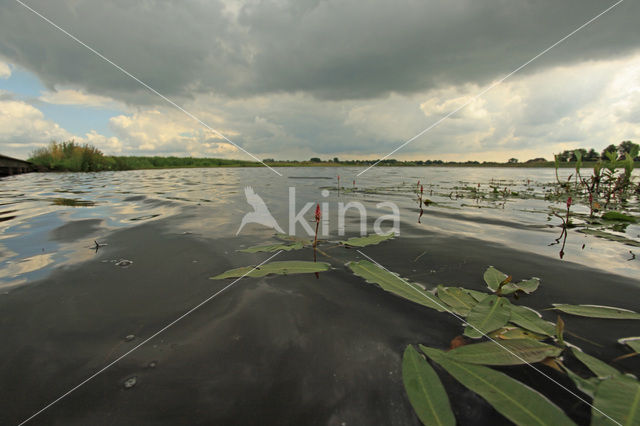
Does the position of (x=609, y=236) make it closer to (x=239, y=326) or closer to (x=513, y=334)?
(x=513, y=334)

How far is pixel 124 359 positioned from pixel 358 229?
3.59 m

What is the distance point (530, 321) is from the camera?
1599mm

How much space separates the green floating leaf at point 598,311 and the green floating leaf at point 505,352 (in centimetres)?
62

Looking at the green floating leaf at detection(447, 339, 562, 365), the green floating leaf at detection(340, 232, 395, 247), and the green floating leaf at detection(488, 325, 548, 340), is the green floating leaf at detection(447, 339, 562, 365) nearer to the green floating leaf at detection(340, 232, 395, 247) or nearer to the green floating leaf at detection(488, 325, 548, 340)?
the green floating leaf at detection(488, 325, 548, 340)

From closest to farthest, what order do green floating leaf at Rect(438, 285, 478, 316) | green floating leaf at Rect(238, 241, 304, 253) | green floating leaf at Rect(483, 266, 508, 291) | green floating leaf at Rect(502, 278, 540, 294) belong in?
green floating leaf at Rect(438, 285, 478, 316) → green floating leaf at Rect(502, 278, 540, 294) → green floating leaf at Rect(483, 266, 508, 291) → green floating leaf at Rect(238, 241, 304, 253)

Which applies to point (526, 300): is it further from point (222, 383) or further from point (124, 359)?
point (124, 359)

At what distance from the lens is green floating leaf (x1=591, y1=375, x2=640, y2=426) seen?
37.4 inches

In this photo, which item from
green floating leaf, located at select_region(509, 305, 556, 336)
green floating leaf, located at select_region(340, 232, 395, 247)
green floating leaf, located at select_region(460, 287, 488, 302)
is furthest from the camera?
green floating leaf, located at select_region(340, 232, 395, 247)

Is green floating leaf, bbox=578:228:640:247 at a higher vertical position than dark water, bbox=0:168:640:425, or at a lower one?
higher

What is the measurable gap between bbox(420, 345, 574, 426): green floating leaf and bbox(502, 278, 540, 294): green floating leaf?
1.09 meters

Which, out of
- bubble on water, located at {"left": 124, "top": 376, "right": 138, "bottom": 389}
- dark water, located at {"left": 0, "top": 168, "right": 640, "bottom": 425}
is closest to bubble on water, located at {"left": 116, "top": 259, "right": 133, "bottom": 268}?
dark water, located at {"left": 0, "top": 168, "right": 640, "bottom": 425}

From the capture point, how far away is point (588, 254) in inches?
118

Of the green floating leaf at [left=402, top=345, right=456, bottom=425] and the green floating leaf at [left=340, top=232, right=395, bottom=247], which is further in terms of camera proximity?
the green floating leaf at [left=340, top=232, right=395, bottom=247]

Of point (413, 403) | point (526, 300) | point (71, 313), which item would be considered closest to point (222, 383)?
point (413, 403)
